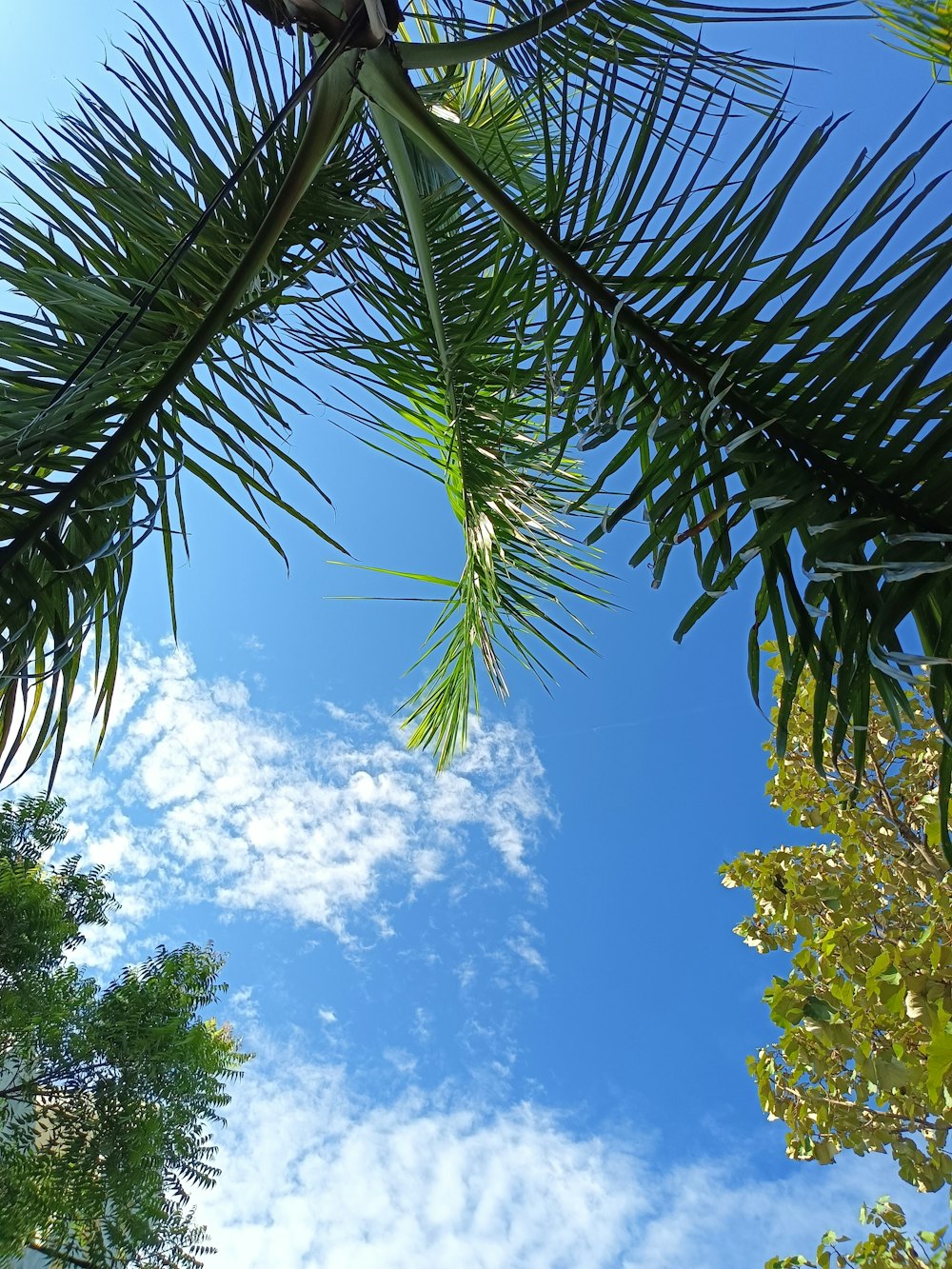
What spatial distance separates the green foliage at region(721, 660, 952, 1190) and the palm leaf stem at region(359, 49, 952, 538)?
1.77 feet

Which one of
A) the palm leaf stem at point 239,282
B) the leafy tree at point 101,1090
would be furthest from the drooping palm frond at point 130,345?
the leafy tree at point 101,1090

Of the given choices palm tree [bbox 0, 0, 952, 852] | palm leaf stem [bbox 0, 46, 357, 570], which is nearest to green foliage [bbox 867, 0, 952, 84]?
palm tree [bbox 0, 0, 952, 852]

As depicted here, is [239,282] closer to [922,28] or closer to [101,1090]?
[922,28]

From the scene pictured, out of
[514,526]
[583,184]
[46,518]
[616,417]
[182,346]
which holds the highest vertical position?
[514,526]

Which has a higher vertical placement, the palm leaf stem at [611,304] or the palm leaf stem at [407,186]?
the palm leaf stem at [407,186]

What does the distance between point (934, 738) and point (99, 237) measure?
1.94 m

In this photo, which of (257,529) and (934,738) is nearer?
(257,529)

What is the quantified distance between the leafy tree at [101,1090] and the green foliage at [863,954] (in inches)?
164

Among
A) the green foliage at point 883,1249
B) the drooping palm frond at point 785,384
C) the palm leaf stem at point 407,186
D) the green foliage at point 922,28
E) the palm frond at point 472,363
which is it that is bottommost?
the green foliage at point 883,1249

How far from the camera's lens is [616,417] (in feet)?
3.45

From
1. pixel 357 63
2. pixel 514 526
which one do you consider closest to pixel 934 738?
pixel 514 526

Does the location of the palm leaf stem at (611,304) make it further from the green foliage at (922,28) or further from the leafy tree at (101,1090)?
the leafy tree at (101,1090)

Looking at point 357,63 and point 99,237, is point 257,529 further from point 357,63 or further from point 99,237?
point 357,63

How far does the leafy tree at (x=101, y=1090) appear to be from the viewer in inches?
182
